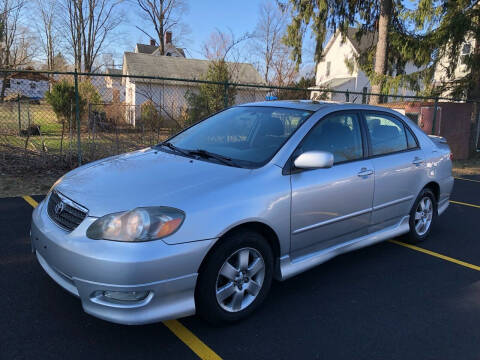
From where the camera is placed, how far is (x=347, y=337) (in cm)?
282

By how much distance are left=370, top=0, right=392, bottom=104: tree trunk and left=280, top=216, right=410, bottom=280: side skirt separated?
10501mm

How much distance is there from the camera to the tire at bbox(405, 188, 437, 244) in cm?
460

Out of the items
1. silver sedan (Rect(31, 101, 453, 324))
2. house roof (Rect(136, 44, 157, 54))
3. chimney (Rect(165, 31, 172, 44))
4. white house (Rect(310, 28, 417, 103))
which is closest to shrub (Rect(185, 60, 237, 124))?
silver sedan (Rect(31, 101, 453, 324))

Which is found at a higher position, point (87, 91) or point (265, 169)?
point (87, 91)

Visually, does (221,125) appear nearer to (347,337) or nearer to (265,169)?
(265,169)

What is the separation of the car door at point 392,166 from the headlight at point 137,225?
2.27 meters

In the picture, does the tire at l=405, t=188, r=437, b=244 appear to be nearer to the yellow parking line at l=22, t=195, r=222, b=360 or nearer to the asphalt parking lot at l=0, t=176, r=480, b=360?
the asphalt parking lot at l=0, t=176, r=480, b=360

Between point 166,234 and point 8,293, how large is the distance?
171 centimetres

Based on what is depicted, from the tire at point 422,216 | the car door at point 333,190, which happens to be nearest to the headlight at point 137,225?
the car door at point 333,190

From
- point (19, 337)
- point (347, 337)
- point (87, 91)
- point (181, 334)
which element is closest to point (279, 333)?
point (347, 337)

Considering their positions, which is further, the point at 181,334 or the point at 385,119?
the point at 385,119

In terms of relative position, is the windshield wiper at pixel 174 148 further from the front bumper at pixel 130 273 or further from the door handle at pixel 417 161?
the door handle at pixel 417 161

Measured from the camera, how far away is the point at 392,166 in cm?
410

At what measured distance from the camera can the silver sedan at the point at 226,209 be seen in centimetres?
246
